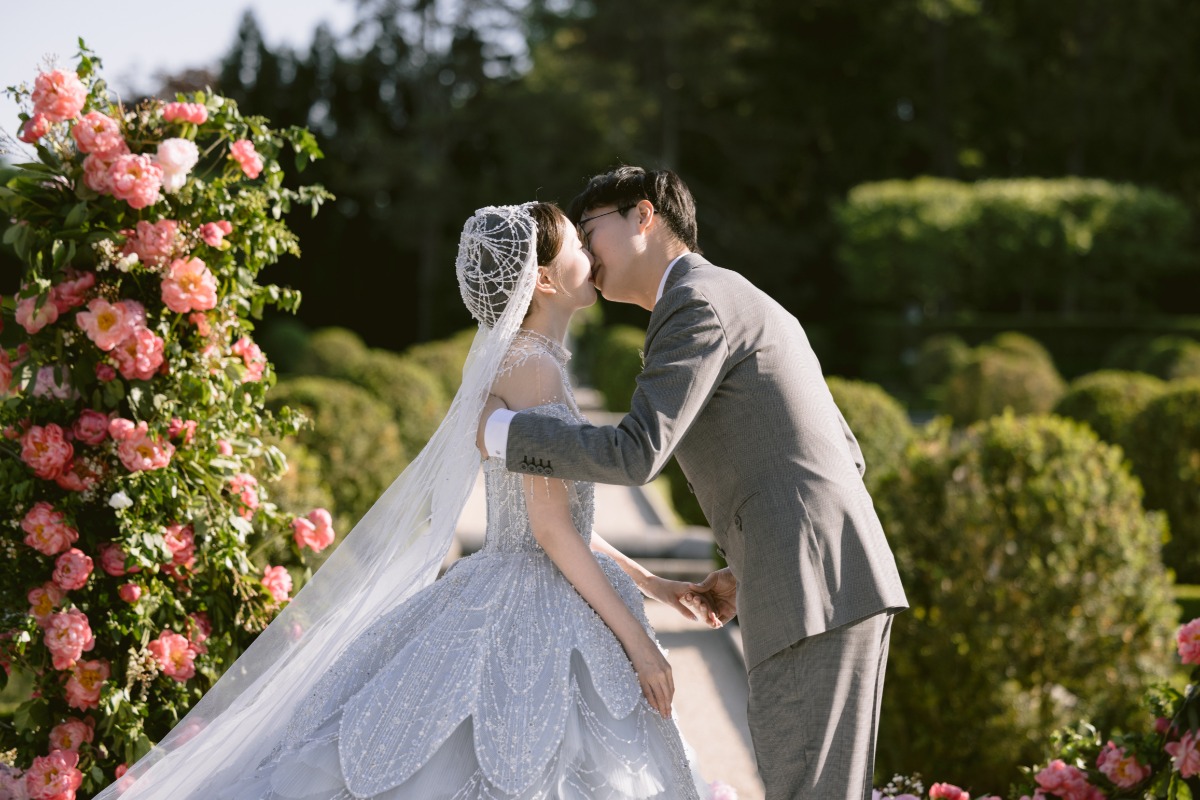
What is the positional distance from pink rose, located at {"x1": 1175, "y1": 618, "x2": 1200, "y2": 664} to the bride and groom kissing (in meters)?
0.63

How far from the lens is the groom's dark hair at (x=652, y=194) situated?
2.74 m

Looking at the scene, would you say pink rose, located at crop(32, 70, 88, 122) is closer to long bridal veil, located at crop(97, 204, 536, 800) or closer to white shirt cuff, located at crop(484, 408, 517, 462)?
long bridal veil, located at crop(97, 204, 536, 800)

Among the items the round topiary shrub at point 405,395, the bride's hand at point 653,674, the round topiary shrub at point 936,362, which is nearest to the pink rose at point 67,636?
the bride's hand at point 653,674

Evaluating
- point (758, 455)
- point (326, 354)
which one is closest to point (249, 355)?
point (758, 455)

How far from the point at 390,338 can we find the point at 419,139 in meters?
5.31

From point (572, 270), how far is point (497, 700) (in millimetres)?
1016

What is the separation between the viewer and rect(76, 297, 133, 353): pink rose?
9.95 feet

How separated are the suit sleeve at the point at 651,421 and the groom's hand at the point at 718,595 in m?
0.56

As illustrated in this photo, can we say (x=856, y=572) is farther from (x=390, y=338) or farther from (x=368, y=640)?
(x=390, y=338)

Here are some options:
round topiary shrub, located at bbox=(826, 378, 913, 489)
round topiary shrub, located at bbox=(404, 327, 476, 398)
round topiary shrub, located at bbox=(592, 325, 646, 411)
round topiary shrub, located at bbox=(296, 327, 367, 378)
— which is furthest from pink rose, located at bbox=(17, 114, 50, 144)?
round topiary shrub, located at bbox=(296, 327, 367, 378)

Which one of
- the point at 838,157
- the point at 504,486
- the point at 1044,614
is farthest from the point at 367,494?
the point at 838,157

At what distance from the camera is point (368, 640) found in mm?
2795

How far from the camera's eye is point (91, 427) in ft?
10.2

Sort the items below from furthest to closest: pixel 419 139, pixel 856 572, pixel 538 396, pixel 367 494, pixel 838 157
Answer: pixel 838 157 → pixel 419 139 → pixel 367 494 → pixel 538 396 → pixel 856 572
